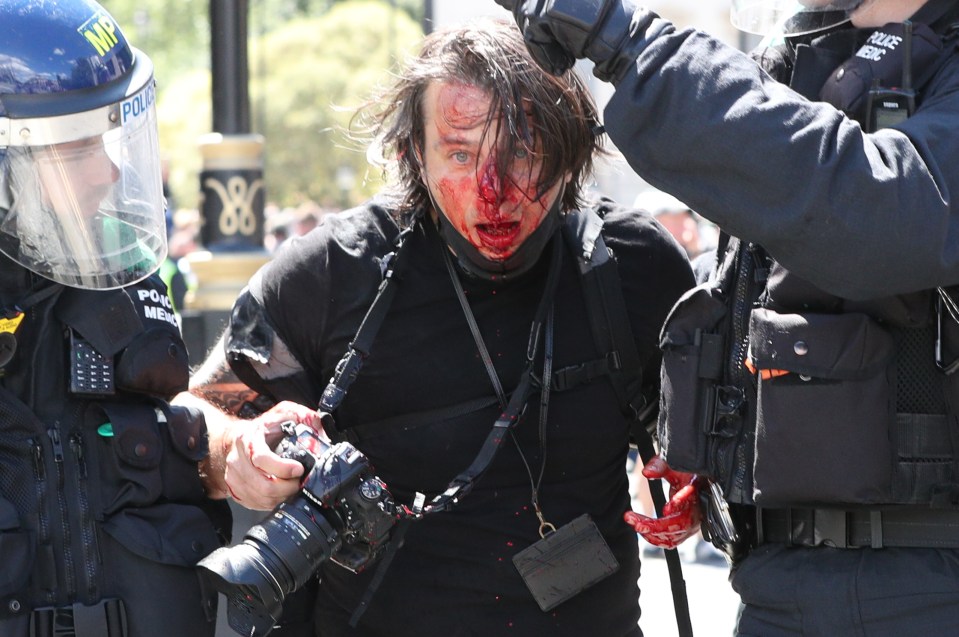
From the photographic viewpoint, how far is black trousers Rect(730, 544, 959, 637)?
2072 mm

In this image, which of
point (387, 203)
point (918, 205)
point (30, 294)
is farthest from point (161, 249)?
point (918, 205)

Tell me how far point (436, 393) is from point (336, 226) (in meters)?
0.46

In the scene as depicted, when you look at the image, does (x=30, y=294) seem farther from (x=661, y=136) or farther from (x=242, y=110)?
(x=242, y=110)

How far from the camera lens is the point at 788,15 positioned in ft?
7.97

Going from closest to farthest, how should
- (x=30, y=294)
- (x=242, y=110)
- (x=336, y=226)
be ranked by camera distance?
(x=30, y=294), (x=336, y=226), (x=242, y=110)

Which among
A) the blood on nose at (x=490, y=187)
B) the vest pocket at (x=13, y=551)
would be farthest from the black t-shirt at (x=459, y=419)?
the vest pocket at (x=13, y=551)

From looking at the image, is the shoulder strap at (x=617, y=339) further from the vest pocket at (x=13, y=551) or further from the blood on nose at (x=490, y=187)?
the vest pocket at (x=13, y=551)

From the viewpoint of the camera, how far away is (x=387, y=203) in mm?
3043

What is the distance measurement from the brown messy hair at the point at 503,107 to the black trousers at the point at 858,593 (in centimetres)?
102

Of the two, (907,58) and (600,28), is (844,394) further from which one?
(600,28)

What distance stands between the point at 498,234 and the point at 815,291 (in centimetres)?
86

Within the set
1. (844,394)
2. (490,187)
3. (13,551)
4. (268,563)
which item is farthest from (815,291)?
(13,551)

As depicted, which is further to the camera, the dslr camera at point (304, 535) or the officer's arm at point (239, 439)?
the officer's arm at point (239, 439)

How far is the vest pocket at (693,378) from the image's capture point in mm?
2299
